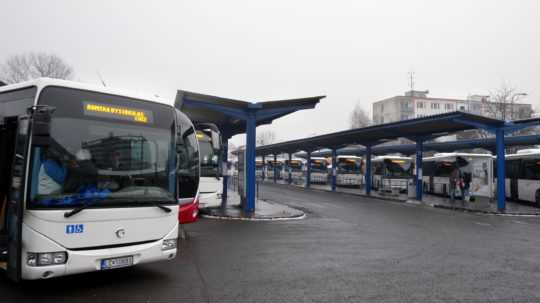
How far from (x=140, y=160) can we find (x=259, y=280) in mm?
2614

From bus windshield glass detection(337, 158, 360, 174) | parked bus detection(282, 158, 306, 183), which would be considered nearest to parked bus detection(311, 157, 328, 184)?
parked bus detection(282, 158, 306, 183)

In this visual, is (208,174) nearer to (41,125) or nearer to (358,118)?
(41,125)

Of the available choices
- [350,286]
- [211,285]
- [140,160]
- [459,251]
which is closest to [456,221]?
[459,251]

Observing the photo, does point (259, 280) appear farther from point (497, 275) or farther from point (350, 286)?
point (497, 275)

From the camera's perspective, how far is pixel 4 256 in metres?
5.75

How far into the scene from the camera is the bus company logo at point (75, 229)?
18.7ft

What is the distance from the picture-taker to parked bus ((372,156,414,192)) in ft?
106

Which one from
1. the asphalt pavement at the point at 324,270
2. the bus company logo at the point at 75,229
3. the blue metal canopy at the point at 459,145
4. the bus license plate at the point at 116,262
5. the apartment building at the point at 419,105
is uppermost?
the apartment building at the point at 419,105

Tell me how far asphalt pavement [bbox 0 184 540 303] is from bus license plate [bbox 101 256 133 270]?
40 centimetres

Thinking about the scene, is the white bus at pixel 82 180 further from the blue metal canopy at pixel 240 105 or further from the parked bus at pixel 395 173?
the parked bus at pixel 395 173

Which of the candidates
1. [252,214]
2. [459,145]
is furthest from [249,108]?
[459,145]

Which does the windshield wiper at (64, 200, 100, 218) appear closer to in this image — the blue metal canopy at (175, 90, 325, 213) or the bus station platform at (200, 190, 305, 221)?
the bus station platform at (200, 190, 305, 221)

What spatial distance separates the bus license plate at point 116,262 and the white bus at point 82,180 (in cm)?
Result: 1

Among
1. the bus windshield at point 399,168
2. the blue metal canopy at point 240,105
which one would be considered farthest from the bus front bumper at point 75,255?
the bus windshield at point 399,168
